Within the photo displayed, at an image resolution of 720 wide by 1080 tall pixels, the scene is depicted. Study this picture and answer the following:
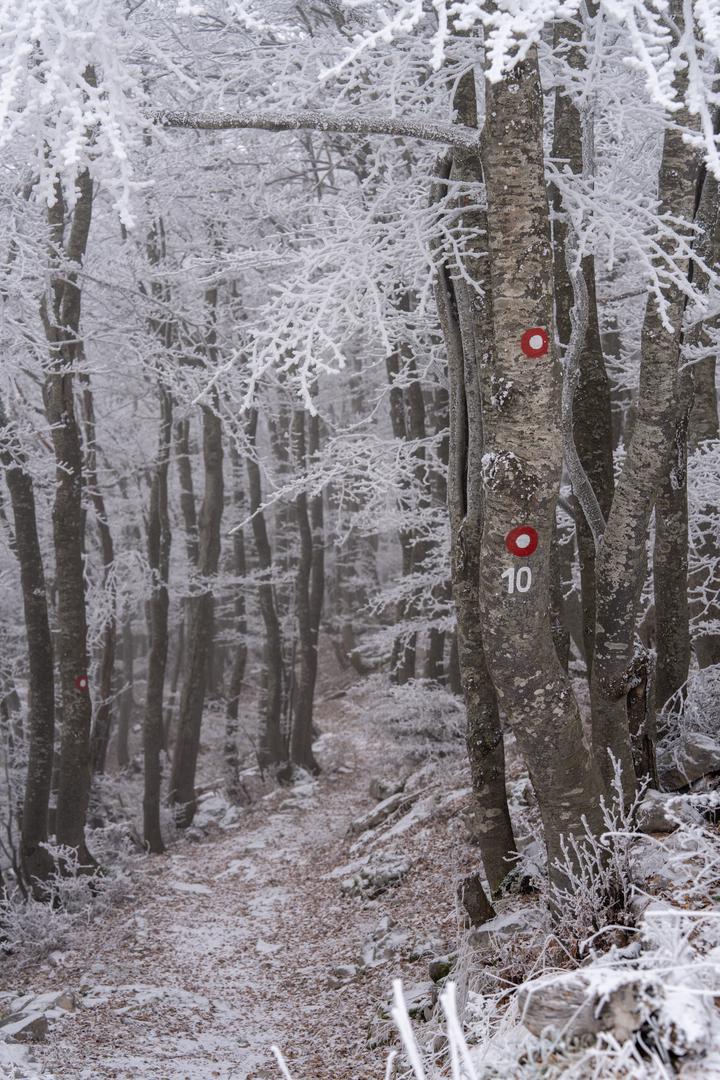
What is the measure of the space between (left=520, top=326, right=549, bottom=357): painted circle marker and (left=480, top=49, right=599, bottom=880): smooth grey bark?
0.02 m

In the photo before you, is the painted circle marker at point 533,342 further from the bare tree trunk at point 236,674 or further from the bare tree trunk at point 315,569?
the bare tree trunk at point 315,569

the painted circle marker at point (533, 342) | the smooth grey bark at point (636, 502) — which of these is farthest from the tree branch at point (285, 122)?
the smooth grey bark at point (636, 502)

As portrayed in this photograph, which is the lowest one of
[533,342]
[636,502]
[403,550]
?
[403,550]

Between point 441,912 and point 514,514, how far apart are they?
4.43m

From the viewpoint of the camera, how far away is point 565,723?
400cm

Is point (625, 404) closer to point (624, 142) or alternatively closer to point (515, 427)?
point (624, 142)

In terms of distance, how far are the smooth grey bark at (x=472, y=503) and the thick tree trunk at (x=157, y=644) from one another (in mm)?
7502

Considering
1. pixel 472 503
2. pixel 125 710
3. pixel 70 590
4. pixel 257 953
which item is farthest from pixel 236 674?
pixel 472 503

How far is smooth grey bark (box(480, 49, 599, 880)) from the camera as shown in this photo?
3787 mm

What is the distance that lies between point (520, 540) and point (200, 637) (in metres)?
10.4

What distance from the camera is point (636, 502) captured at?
4586 mm

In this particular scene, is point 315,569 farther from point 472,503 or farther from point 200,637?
point 472,503

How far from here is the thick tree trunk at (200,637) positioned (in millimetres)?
13008

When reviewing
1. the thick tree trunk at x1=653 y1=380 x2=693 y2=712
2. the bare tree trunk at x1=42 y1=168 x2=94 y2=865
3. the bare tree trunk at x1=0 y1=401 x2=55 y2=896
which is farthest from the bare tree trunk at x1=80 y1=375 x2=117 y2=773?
the thick tree trunk at x1=653 y1=380 x2=693 y2=712
